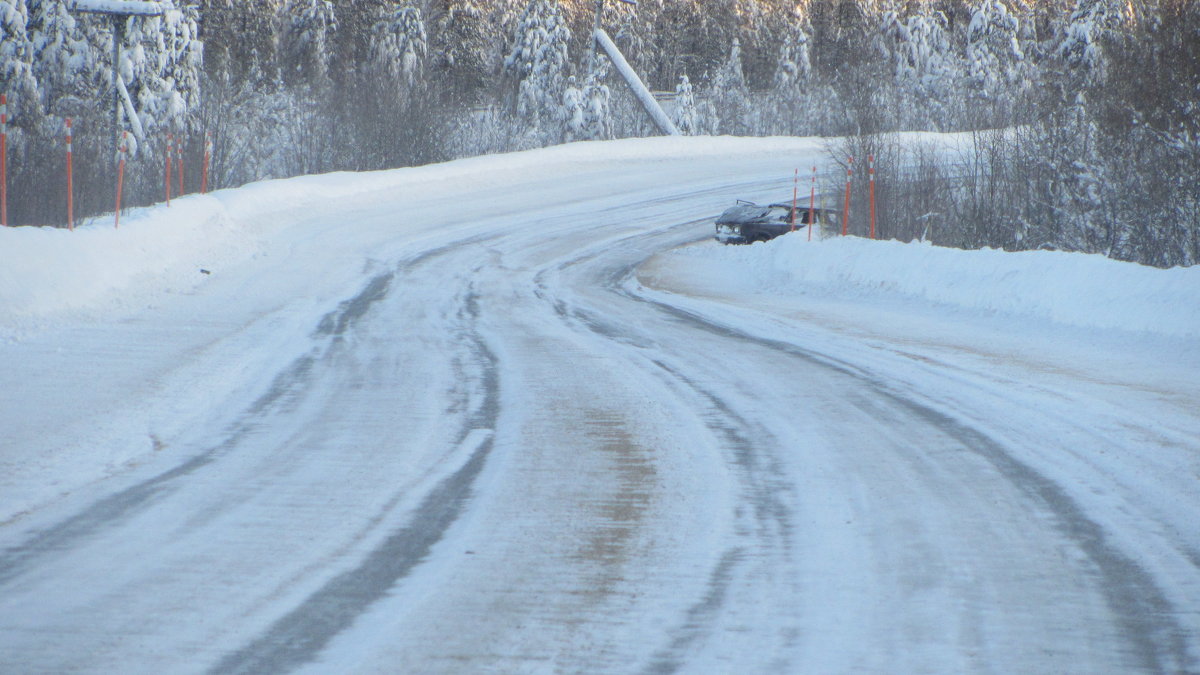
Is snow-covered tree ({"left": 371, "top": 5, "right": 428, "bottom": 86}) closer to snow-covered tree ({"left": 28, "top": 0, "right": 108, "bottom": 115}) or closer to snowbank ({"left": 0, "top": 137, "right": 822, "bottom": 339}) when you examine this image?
snow-covered tree ({"left": 28, "top": 0, "right": 108, "bottom": 115})

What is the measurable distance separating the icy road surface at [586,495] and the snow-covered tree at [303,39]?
61.3 m

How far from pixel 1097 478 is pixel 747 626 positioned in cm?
300

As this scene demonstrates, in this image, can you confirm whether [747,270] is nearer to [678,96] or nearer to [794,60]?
[678,96]

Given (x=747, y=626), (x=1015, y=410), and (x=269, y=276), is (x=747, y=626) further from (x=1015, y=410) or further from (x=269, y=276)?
(x=269, y=276)

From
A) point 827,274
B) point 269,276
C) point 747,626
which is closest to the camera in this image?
point 747,626

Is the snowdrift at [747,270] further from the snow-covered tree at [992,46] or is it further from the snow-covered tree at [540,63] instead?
the snow-covered tree at [992,46]

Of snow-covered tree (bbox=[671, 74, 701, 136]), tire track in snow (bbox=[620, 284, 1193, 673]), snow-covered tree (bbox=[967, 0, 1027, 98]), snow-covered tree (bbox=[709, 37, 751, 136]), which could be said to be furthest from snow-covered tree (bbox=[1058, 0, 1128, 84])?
tire track in snow (bbox=[620, 284, 1193, 673])

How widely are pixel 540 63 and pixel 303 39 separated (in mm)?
18445

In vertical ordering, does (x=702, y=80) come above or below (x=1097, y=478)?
above

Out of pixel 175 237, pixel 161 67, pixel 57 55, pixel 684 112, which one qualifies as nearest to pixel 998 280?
pixel 175 237

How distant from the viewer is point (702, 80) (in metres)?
93.7

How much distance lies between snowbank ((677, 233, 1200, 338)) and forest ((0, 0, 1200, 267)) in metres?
4.88

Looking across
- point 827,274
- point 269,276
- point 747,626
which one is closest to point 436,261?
point 269,276

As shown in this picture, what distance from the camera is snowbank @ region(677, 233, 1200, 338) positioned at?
1159 centimetres
